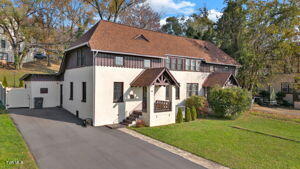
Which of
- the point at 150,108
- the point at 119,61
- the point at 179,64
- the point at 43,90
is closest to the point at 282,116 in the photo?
the point at 179,64

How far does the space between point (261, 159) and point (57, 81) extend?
771 inches

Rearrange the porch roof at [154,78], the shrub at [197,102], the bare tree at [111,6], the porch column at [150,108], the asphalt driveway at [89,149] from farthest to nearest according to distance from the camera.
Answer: the bare tree at [111,6]
the shrub at [197,102]
the porch roof at [154,78]
the porch column at [150,108]
the asphalt driveway at [89,149]

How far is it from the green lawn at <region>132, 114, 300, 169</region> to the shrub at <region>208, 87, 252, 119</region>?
3196mm

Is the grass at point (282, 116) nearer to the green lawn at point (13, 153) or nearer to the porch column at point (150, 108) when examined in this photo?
the porch column at point (150, 108)

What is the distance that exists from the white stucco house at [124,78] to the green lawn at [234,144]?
266 cm

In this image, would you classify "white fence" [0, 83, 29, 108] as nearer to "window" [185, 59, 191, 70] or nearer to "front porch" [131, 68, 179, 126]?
"front porch" [131, 68, 179, 126]

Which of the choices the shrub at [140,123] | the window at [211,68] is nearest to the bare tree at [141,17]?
the window at [211,68]

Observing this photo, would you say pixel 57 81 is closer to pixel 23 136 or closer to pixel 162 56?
pixel 23 136

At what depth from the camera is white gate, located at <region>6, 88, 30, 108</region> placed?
741 inches

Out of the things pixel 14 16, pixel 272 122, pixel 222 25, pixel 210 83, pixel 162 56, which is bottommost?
pixel 272 122

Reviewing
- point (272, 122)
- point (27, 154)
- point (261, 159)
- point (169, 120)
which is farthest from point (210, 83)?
point (27, 154)

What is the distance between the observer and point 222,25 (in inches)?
1154

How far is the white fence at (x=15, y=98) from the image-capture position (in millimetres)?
18766

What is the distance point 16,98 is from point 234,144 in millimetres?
20578
